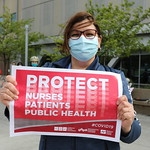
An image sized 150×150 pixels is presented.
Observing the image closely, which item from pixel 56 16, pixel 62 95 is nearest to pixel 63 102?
pixel 62 95

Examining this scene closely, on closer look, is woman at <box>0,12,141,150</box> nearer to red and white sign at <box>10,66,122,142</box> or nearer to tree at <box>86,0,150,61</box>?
red and white sign at <box>10,66,122,142</box>

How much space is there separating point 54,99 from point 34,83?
171mm

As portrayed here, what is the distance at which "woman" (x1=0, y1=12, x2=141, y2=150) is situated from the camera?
176 cm

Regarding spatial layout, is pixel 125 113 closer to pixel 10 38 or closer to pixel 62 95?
pixel 62 95

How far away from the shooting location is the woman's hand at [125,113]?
66.7 inches

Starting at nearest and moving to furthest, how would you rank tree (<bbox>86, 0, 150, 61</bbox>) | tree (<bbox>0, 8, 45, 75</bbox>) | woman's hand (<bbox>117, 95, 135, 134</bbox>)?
woman's hand (<bbox>117, 95, 135, 134</bbox>), tree (<bbox>86, 0, 150, 61</bbox>), tree (<bbox>0, 8, 45, 75</bbox>)

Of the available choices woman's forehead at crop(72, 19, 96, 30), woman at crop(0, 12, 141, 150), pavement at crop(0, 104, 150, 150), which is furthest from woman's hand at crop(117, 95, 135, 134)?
pavement at crop(0, 104, 150, 150)

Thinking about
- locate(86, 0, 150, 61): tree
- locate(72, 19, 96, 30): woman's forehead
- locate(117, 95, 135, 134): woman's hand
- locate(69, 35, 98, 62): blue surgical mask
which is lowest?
locate(117, 95, 135, 134): woman's hand

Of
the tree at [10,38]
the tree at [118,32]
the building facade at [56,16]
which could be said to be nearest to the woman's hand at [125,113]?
the tree at [118,32]

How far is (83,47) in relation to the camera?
2055 millimetres

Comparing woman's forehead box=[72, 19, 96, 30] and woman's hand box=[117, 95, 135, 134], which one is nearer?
woman's hand box=[117, 95, 135, 134]

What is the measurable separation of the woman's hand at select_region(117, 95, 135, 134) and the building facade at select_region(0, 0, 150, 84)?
17416 mm

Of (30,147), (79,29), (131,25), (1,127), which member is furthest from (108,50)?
(79,29)

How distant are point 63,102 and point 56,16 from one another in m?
25.1
